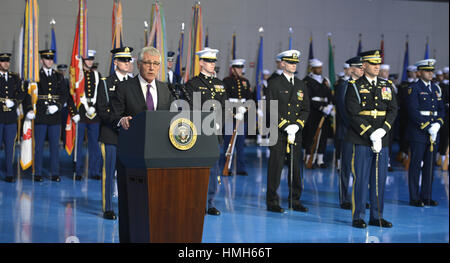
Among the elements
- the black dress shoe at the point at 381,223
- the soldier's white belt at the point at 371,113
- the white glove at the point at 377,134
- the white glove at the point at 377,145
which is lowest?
the black dress shoe at the point at 381,223

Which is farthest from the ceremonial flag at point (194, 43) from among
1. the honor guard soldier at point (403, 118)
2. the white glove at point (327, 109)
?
the honor guard soldier at point (403, 118)

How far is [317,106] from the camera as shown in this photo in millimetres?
9086

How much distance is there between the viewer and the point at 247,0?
5246 mm

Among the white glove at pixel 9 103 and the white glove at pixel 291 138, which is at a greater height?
the white glove at pixel 9 103

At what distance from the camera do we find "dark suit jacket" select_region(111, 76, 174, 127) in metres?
3.61

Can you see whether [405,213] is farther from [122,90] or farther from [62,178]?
[62,178]

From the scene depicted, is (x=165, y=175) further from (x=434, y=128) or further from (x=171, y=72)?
(x=171, y=72)

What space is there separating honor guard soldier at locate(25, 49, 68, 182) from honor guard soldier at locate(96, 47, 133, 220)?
2201mm

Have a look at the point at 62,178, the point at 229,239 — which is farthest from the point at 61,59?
the point at 229,239

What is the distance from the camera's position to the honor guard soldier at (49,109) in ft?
24.6

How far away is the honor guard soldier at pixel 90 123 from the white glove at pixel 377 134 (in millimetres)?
3514

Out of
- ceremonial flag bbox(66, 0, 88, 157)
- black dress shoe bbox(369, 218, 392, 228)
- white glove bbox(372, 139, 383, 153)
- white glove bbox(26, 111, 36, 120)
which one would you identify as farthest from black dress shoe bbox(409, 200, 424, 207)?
white glove bbox(26, 111, 36, 120)

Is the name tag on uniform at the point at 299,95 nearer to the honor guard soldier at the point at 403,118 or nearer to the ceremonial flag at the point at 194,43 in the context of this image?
the ceremonial flag at the point at 194,43

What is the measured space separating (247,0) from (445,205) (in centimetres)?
321
